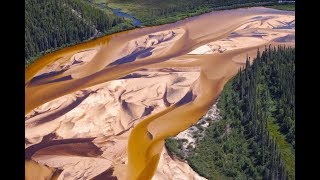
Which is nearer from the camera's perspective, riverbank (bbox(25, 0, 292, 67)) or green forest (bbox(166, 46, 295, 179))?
green forest (bbox(166, 46, 295, 179))

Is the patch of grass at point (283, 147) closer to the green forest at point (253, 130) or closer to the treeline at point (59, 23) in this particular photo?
the green forest at point (253, 130)

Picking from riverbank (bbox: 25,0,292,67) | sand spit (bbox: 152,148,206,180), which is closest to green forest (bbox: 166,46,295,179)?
sand spit (bbox: 152,148,206,180)

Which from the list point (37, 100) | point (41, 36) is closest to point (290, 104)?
point (37, 100)

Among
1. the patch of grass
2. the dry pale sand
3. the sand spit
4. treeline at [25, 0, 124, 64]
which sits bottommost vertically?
the sand spit

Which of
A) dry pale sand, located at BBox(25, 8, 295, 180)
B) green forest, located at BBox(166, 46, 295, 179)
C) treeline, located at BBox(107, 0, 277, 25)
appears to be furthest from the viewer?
treeline, located at BBox(107, 0, 277, 25)

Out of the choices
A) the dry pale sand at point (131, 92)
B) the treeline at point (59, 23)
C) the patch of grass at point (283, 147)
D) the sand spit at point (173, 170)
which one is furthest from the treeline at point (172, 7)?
the sand spit at point (173, 170)

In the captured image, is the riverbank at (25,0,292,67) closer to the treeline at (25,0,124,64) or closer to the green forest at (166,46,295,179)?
the treeline at (25,0,124,64)
